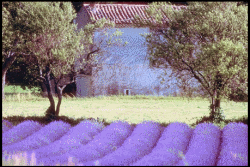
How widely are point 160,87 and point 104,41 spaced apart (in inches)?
169

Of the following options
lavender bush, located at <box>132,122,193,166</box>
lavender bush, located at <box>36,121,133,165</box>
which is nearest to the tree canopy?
lavender bush, located at <box>132,122,193,166</box>

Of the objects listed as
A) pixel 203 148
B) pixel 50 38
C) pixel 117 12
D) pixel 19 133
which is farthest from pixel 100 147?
pixel 117 12

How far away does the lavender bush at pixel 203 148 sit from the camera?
21.6 feet

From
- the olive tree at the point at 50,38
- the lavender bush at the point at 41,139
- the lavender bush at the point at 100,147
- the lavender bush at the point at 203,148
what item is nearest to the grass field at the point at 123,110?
the olive tree at the point at 50,38

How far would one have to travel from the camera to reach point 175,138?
29.8ft

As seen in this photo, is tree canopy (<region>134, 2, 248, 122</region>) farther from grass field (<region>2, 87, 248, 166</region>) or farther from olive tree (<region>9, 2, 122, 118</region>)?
olive tree (<region>9, 2, 122, 118</region>)

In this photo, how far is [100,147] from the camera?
26.5ft

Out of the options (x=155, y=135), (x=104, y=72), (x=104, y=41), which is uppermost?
(x=104, y=41)

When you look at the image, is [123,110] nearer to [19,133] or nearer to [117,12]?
[117,12]

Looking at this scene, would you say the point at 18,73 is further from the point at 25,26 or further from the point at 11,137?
the point at 11,137

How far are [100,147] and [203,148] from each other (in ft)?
6.79

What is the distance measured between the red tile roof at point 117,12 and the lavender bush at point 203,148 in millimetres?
11522

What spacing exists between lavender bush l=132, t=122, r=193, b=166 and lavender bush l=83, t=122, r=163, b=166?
0.24 metres

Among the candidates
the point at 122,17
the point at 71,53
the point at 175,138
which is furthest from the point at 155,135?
the point at 122,17
